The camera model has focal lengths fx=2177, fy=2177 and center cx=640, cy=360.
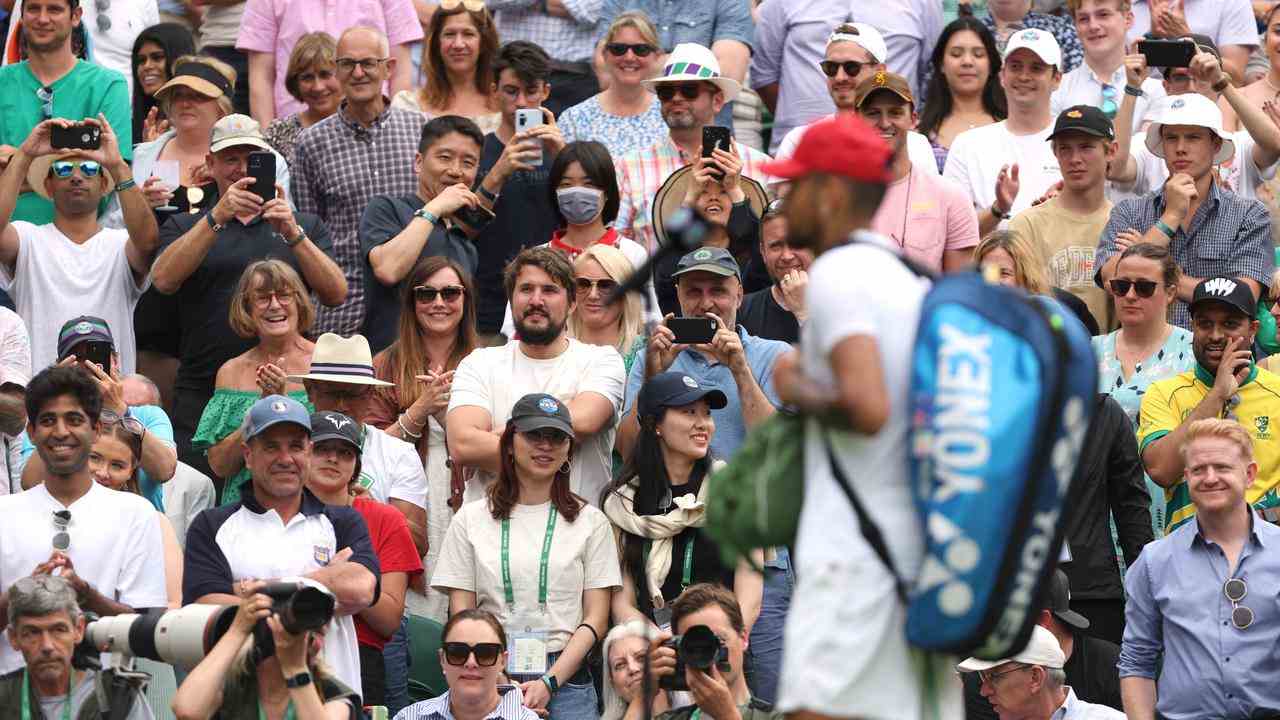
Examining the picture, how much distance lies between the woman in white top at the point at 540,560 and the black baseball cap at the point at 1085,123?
3882 mm

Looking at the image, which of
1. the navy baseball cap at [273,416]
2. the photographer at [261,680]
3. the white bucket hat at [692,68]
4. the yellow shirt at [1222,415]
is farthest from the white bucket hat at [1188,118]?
the photographer at [261,680]

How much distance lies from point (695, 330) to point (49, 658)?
3390 millimetres

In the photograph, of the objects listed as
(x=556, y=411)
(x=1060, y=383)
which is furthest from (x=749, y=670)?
(x=1060, y=383)

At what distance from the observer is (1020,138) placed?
43.8ft

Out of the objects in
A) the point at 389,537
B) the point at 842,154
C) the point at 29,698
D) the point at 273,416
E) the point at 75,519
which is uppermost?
the point at 842,154

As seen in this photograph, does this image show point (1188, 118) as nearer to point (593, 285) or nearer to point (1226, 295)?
point (1226, 295)

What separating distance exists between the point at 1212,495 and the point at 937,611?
449cm

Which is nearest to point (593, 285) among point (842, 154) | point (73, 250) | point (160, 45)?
point (73, 250)

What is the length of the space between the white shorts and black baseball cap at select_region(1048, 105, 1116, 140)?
23.7 feet

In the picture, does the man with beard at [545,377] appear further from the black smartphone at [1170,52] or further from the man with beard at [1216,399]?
the black smartphone at [1170,52]

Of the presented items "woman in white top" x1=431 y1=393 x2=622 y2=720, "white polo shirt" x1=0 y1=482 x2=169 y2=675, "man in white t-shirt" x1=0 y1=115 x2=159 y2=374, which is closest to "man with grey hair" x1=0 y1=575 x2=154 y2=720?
"white polo shirt" x1=0 y1=482 x2=169 y2=675

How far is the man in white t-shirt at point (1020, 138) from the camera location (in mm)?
13188

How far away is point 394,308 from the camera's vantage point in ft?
40.0

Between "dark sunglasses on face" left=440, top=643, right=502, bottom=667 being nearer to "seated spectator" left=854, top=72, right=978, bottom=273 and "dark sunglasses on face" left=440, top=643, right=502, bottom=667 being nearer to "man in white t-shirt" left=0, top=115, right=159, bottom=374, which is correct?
"man in white t-shirt" left=0, top=115, right=159, bottom=374
